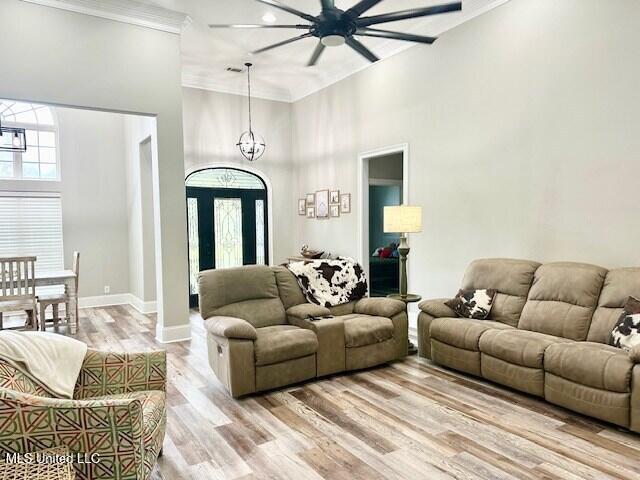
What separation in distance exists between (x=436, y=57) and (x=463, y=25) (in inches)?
18.8

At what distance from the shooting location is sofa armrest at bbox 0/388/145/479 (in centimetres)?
160

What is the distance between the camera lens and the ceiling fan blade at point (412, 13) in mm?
3002

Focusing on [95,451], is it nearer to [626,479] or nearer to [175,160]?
[626,479]

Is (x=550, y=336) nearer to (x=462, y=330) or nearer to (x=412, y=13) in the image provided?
(x=462, y=330)

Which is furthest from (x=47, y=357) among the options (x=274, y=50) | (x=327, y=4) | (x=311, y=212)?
(x=311, y=212)

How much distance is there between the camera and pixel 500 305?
414cm

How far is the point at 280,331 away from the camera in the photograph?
3.80m

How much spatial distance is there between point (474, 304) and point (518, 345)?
2.59 feet

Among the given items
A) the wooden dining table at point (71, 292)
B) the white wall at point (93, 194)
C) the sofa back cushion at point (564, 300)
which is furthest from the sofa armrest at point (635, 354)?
the white wall at point (93, 194)

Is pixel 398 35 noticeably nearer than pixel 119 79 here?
Yes

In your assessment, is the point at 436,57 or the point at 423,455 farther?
the point at 436,57

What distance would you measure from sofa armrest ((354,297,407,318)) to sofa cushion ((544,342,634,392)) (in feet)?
4.87

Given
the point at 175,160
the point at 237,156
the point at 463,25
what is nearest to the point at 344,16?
the point at 463,25

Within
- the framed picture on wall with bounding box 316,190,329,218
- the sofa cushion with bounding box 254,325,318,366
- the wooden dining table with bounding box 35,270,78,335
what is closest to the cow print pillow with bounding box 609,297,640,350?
the sofa cushion with bounding box 254,325,318,366
